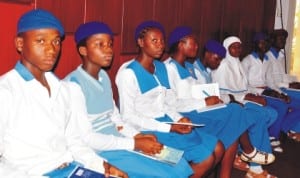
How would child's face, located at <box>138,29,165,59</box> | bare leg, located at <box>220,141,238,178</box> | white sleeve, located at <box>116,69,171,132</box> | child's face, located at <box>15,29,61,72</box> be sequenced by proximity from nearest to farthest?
child's face, located at <box>15,29,61,72</box> → white sleeve, located at <box>116,69,171,132</box> → child's face, located at <box>138,29,165,59</box> → bare leg, located at <box>220,141,238,178</box>

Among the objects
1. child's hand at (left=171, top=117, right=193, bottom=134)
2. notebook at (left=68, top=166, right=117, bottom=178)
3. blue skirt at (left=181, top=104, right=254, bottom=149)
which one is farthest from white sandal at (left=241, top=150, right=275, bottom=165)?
notebook at (left=68, top=166, right=117, bottom=178)

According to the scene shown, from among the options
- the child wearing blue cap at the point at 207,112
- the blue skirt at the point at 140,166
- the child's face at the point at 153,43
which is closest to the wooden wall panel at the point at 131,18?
the child wearing blue cap at the point at 207,112

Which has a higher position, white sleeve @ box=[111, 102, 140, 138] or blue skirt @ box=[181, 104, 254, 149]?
white sleeve @ box=[111, 102, 140, 138]

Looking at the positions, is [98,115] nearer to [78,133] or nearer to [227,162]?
[78,133]

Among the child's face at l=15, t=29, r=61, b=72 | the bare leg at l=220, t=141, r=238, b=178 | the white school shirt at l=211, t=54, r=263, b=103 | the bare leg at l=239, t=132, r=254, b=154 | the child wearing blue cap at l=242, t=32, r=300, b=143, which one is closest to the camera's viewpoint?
the child's face at l=15, t=29, r=61, b=72

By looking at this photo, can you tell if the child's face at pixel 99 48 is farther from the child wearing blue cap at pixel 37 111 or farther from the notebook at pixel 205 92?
the notebook at pixel 205 92

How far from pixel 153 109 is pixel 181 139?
0.26 meters

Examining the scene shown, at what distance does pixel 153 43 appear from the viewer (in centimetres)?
236

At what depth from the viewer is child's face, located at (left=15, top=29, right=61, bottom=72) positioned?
151 cm

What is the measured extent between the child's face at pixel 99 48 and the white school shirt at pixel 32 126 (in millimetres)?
372

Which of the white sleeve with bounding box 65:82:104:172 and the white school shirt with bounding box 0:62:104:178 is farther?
the white sleeve with bounding box 65:82:104:172

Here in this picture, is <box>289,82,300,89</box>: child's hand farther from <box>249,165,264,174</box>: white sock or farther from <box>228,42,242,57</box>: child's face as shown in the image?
<box>249,165,264,174</box>: white sock

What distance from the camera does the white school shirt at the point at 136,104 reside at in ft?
7.25

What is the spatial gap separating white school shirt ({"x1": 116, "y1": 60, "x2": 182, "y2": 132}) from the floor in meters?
0.93
